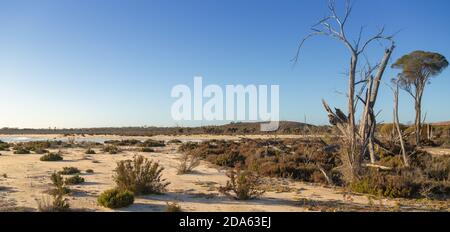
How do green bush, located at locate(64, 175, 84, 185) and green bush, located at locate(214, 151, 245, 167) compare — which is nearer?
green bush, located at locate(64, 175, 84, 185)

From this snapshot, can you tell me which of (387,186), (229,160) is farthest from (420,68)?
(387,186)

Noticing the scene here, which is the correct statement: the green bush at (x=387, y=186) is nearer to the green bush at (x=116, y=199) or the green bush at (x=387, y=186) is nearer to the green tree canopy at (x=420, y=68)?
the green bush at (x=116, y=199)

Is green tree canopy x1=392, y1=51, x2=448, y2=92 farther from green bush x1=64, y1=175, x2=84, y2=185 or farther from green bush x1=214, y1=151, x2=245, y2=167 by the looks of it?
green bush x1=64, y1=175, x2=84, y2=185

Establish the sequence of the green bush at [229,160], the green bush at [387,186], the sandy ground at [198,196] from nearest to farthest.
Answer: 1. the sandy ground at [198,196]
2. the green bush at [387,186]
3. the green bush at [229,160]

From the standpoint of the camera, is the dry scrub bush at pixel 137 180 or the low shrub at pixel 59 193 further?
the dry scrub bush at pixel 137 180

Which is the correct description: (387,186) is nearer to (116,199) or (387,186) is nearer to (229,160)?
(116,199)

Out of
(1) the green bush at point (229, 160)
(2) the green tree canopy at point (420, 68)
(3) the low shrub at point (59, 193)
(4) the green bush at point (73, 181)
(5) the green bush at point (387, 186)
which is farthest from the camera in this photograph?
(2) the green tree canopy at point (420, 68)

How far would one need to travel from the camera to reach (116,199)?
8797mm

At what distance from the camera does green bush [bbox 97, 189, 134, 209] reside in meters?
8.77

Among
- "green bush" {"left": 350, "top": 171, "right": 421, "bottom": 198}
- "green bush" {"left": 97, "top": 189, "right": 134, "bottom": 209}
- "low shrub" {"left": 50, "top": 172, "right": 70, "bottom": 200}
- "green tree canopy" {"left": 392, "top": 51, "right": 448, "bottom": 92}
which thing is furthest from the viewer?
"green tree canopy" {"left": 392, "top": 51, "right": 448, "bottom": 92}

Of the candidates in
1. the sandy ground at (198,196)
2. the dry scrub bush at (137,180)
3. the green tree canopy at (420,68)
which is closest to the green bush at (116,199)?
the sandy ground at (198,196)

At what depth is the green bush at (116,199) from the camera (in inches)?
345

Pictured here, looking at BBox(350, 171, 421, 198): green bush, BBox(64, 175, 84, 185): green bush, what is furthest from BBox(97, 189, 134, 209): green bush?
BBox(350, 171, 421, 198): green bush

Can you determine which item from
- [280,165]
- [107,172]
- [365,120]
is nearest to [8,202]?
[107,172]
